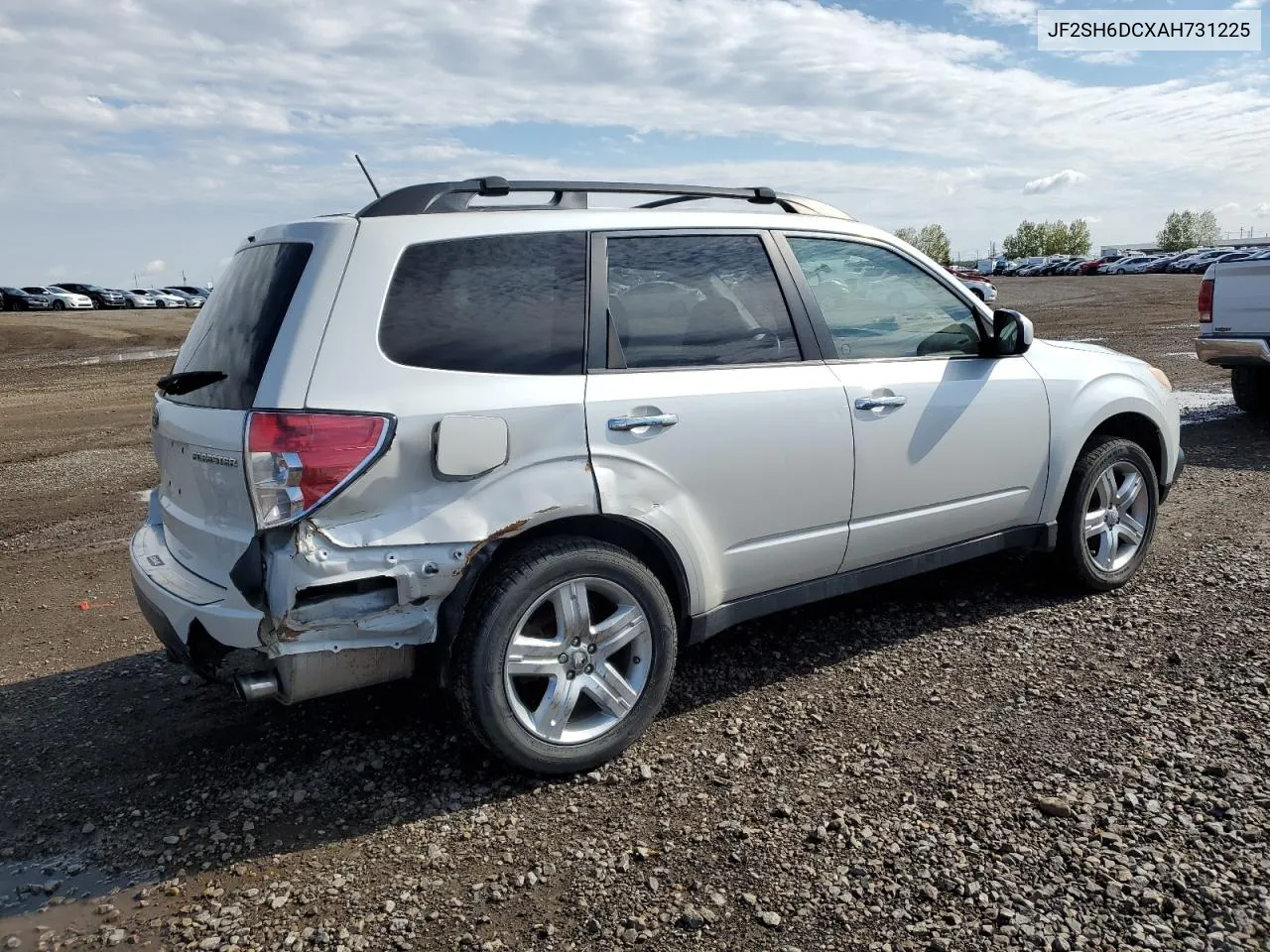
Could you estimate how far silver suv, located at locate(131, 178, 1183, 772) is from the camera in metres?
3.14

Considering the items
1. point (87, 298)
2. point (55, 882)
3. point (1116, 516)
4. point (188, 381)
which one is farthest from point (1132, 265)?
point (55, 882)

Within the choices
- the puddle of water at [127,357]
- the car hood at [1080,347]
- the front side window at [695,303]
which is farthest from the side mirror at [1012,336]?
the puddle of water at [127,357]

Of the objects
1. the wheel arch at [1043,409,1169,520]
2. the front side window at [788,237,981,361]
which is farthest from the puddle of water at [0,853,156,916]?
the wheel arch at [1043,409,1169,520]

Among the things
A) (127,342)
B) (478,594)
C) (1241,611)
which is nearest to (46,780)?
(478,594)

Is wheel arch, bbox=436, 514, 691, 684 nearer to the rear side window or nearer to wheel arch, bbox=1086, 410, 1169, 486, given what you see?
the rear side window

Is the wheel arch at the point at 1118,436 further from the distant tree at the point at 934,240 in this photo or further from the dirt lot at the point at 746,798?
the distant tree at the point at 934,240

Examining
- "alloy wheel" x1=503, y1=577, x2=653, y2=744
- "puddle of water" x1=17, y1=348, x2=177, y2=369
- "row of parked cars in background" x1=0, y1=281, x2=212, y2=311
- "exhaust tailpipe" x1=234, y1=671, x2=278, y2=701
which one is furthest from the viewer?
"row of parked cars in background" x1=0, y1=281, x2=212, y2=311

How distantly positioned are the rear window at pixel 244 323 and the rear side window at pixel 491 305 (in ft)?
1.16

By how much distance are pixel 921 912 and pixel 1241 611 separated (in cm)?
293

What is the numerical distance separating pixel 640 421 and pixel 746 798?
1297 millimetres

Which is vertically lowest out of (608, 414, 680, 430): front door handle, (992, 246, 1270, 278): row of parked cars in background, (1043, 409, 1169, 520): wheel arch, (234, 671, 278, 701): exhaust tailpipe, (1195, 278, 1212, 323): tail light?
(992, 246, 1270, 278): row of parked cars in background

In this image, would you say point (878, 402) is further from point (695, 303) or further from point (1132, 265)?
point (1132, 265)

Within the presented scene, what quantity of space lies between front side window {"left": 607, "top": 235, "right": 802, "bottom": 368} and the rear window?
109cm

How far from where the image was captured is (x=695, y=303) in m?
3.90
